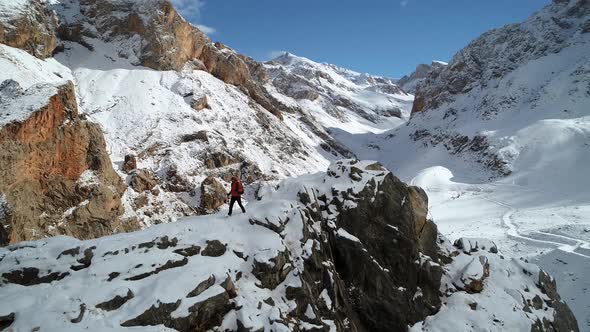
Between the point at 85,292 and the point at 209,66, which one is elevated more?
the point at 209,66

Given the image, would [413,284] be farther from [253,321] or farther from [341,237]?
[253,321]

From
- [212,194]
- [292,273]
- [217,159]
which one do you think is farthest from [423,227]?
[217,159]

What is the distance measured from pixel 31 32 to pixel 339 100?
79.9 m

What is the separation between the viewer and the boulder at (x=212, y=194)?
1044 inches

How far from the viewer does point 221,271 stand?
1003 cm

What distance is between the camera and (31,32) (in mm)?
33375

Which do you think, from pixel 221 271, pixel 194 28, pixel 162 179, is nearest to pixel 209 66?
pixel 194 28

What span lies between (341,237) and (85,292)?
7959 mm

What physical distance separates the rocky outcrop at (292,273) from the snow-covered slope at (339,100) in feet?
191

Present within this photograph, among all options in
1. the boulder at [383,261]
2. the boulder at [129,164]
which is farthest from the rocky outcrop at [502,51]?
the boulder at [129,164]

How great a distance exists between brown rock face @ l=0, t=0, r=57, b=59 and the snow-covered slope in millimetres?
40667

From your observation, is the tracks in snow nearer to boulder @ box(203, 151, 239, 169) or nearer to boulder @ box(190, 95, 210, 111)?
boulder @ box(203, 151, 239, 169)

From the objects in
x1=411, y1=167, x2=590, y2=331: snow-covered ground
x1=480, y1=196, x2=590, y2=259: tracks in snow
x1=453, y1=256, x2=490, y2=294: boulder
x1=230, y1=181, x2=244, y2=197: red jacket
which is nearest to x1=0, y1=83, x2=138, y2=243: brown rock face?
x1=230, y1=181, x2=244, y2=197: red jacket

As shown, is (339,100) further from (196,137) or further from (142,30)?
(196,137)
